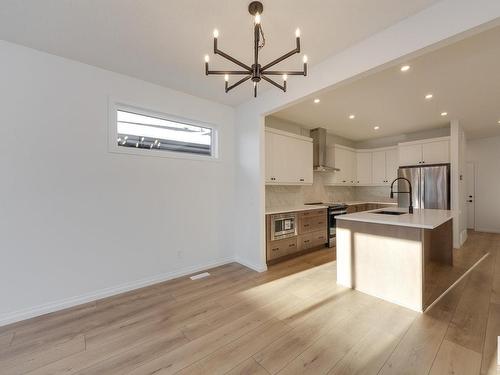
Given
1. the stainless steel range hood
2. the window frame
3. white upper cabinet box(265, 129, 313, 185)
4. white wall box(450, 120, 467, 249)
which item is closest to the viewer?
the window frame

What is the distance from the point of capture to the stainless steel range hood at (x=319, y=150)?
16.8 ft

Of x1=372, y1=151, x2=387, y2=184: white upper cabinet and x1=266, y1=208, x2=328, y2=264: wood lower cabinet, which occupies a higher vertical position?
x1=372, y1=151, x2=387, y2=184: white upper cabinet

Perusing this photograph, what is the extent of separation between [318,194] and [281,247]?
2.29 meters

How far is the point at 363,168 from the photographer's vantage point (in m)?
6.18

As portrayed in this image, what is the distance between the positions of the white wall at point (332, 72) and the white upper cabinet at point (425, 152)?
392 cm

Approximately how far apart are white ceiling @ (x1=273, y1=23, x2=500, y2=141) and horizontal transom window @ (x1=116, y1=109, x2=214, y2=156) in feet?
5.82

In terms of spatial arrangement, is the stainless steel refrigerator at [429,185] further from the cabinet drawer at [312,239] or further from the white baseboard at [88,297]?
the white baseboard at [88,297]

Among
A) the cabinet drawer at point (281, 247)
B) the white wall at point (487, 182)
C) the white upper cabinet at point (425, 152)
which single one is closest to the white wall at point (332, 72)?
the cabinet drawer at point (281, 247)

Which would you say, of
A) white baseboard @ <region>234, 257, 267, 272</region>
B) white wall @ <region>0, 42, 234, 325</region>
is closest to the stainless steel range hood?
white baseboard @ <region>234, 257, 267, 272</region>

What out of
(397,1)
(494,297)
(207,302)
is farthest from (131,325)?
(494,297)

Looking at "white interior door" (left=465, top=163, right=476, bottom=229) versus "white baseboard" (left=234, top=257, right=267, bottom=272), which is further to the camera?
"white interior door" (left=465, top=163, right=476, bottom=229)

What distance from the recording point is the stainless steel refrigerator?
4414 mm

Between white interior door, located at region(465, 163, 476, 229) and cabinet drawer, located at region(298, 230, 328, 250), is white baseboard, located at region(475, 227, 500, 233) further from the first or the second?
cabinet drawer, located at region(298, 230, 328, 250)

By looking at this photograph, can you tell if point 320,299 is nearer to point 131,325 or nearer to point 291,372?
point 291,372
